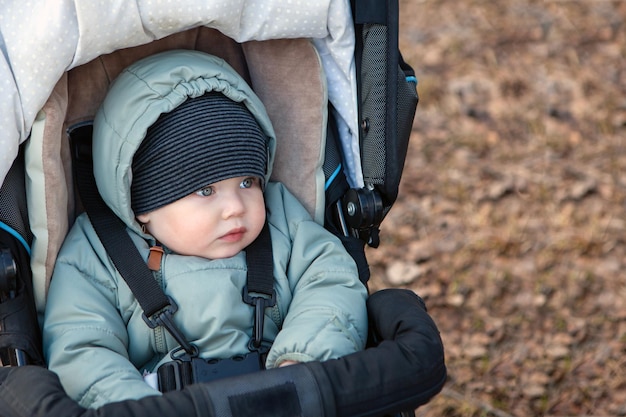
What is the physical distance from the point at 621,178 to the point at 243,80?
2.60 meters

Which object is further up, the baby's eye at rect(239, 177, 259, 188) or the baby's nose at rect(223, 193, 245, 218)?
the baby's eye at rect(239, 177, 259, 188)

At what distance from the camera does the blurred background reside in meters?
3.61

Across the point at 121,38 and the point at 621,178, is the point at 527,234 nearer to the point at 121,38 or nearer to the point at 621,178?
the point at 621,178

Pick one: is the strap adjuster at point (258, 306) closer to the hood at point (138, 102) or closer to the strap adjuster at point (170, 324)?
the strap adjuster at point (170, 324)

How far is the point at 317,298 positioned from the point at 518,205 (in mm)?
Result: 2288

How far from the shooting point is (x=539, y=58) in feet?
17.7

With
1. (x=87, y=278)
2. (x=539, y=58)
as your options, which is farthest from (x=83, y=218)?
(x=539, y=58)

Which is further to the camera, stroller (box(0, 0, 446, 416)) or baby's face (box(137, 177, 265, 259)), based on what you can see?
baby's face (box(137, 177, 265, 259))

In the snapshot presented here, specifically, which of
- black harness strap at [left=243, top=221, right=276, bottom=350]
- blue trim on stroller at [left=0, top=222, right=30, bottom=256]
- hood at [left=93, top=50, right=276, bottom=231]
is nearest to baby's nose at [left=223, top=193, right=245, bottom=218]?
black harness strap at [left=243, top=221, right=276, bottom=350]

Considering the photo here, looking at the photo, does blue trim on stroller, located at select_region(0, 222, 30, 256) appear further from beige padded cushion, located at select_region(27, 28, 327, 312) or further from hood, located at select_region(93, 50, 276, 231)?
hood, located at select_region(93, 50, 276, 231)

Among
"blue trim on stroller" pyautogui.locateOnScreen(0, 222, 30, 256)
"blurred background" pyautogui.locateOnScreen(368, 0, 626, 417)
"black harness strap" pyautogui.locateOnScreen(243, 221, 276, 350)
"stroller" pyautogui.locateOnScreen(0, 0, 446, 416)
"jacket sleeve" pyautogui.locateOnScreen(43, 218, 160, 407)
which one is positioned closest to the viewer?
"stroller" pyautogui.locateOnScreen(0, 0, 446, 416)

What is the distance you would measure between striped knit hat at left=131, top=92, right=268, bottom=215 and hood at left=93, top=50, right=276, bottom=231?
0.15 ft

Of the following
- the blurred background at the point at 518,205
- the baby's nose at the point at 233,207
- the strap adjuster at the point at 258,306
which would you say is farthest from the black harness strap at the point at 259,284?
the blurred background at the point at 518,205

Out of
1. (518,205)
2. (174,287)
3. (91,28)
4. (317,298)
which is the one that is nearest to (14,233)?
(174,287)
